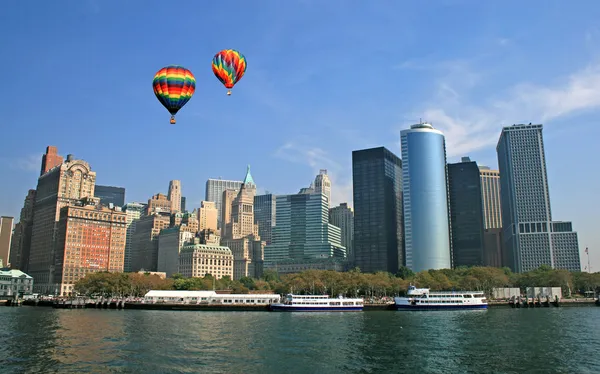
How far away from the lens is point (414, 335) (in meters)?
88.6

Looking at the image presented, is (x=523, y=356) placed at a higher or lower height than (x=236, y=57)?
lower

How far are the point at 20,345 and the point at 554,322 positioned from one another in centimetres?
9821

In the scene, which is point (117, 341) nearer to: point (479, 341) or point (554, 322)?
point (479, 341)

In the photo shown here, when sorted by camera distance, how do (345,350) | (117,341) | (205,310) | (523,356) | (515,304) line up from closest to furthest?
1. (523,356)
2. (345,350)
3. (117,341)
4. (205,310)
5. (515,304)

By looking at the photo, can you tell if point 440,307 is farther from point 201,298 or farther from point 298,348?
point 298,348

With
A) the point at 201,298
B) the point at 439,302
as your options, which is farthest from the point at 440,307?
the point at 201,298

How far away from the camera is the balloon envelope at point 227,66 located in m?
92.1

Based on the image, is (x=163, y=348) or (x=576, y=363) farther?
(x=163, y=348)

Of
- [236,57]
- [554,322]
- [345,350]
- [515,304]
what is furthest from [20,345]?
[515,304]

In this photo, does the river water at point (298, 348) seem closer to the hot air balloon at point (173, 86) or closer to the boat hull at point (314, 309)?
the hot air balloon at point (173, 86)

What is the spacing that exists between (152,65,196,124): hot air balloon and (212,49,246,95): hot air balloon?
503 centimetres

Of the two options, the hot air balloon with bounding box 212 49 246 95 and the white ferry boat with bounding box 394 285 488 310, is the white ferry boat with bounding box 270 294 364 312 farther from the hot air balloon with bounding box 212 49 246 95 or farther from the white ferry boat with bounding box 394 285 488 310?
the hot air balloon with bounding box 212 49 246 95

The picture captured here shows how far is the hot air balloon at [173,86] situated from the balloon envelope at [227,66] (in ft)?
16.3

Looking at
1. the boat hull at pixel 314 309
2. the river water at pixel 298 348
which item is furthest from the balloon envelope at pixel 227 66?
the boat hull at pixel 314 309
